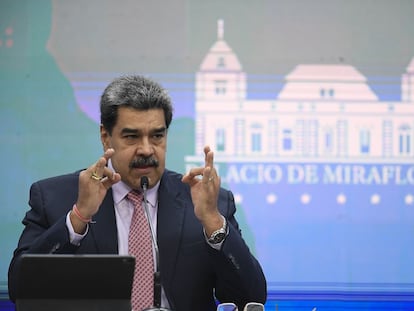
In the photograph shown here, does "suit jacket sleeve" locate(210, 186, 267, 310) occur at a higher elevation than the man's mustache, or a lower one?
lower

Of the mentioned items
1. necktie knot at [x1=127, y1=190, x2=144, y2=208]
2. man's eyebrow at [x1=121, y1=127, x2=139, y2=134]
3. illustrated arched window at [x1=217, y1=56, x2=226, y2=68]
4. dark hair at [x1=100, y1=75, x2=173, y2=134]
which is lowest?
necktie knot at [x1=127, y1=190, x2=144, y2=208]

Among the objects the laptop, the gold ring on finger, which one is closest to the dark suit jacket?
the gold ring on finger

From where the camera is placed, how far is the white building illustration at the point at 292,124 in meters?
3.66

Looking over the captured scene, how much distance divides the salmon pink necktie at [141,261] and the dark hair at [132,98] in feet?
1.15

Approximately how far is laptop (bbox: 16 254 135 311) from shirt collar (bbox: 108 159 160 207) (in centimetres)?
74

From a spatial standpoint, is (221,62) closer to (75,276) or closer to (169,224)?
(169,224)

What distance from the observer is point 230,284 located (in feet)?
7.72

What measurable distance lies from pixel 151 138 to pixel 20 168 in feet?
5.07

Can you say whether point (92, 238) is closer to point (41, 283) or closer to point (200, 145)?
point (41, 283)

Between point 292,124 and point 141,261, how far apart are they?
1569 mm

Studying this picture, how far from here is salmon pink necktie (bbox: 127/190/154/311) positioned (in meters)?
2.31

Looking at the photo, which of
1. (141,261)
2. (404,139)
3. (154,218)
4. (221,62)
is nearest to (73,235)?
(141,261)

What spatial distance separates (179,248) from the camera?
244 cm

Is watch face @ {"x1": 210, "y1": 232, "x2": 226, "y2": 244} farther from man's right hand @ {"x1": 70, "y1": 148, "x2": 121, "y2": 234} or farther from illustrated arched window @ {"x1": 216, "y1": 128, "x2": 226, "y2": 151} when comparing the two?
illustrated arched window @ {"x1": 216, "y1": 128, "x2": 226, "y2": 151}
